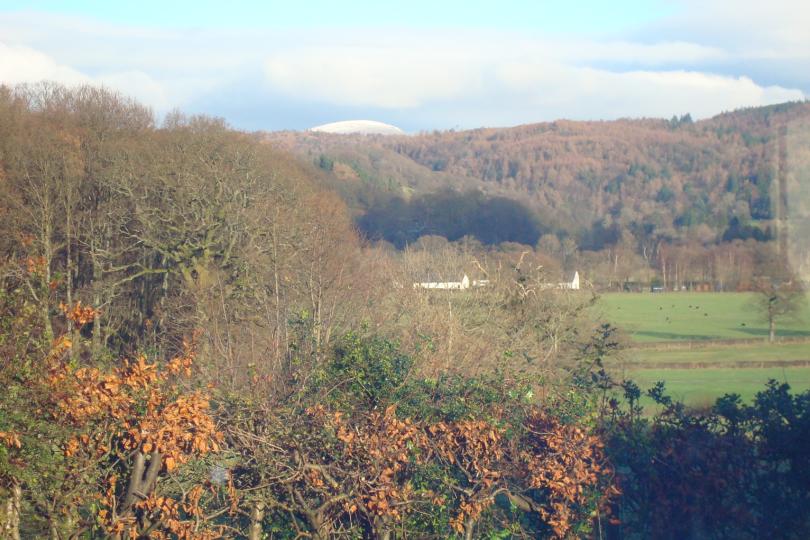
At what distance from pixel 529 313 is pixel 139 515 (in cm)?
1661

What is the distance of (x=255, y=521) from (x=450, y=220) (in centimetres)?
5208

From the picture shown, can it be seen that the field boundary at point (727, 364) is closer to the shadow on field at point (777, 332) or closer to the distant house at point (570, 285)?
the distant house at point (570, 285)

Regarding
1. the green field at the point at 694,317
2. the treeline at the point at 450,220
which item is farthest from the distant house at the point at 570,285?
the treeline at the point at 450,220

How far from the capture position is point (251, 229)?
25.6 metres

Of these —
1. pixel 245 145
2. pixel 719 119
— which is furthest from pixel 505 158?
pixel 245 145

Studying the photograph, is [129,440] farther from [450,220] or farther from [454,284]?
[450,220]

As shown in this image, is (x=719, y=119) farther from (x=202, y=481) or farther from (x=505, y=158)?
(x=202, y=481)

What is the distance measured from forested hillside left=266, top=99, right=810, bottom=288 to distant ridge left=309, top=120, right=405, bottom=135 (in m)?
9.72

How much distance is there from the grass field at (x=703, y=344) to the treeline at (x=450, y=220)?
1204 cm

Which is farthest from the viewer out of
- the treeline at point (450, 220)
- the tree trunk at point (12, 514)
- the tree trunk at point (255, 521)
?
the treeline at point (450, 220)

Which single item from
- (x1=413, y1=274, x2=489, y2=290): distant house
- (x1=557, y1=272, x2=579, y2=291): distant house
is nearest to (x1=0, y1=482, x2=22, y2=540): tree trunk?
(x1=413, y1=274, x2=489, y2=290): distant house

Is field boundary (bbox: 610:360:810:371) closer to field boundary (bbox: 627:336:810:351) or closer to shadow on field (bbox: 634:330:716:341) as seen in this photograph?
field boundary (bbox: 627:336:810:351)

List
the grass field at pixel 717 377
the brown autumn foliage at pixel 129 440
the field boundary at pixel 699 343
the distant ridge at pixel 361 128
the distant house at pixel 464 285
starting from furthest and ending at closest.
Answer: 1. the distant ridge at pixel 361 128
2. the field boundary at pixel 699 343
3. the distant house at pixel 464 285
4. the grass field at pixel 717 377
5. the brown autumn foliage at pixel 129 440

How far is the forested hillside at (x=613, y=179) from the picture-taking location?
40.2 meters
